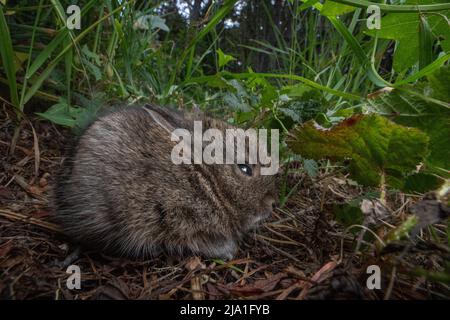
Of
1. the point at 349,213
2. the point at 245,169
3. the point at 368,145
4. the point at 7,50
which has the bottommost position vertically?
the point at 349,213

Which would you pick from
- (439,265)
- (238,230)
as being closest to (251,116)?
(238,230)

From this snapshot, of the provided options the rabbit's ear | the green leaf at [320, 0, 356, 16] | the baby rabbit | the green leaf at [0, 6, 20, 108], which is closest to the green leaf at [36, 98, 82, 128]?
the green leaf at [0, 6, 20, 108]

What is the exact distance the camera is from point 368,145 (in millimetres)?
1916

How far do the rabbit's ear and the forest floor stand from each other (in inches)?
30.8

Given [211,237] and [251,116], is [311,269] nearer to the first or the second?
[211,237]

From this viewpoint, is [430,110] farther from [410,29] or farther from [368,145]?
[410,29]

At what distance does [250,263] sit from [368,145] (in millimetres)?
922

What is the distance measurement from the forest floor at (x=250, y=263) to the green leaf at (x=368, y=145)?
219 millimetres

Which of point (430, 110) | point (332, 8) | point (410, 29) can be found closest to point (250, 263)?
point (430, 110)

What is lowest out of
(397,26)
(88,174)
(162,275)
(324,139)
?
(162,275)

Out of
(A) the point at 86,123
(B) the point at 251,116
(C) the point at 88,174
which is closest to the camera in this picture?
(C) the point at 88,174

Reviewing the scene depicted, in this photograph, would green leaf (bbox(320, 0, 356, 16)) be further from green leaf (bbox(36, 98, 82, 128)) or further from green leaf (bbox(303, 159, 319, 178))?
green leaf (bbox(36, 98, 82, 128))

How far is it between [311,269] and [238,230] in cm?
60
